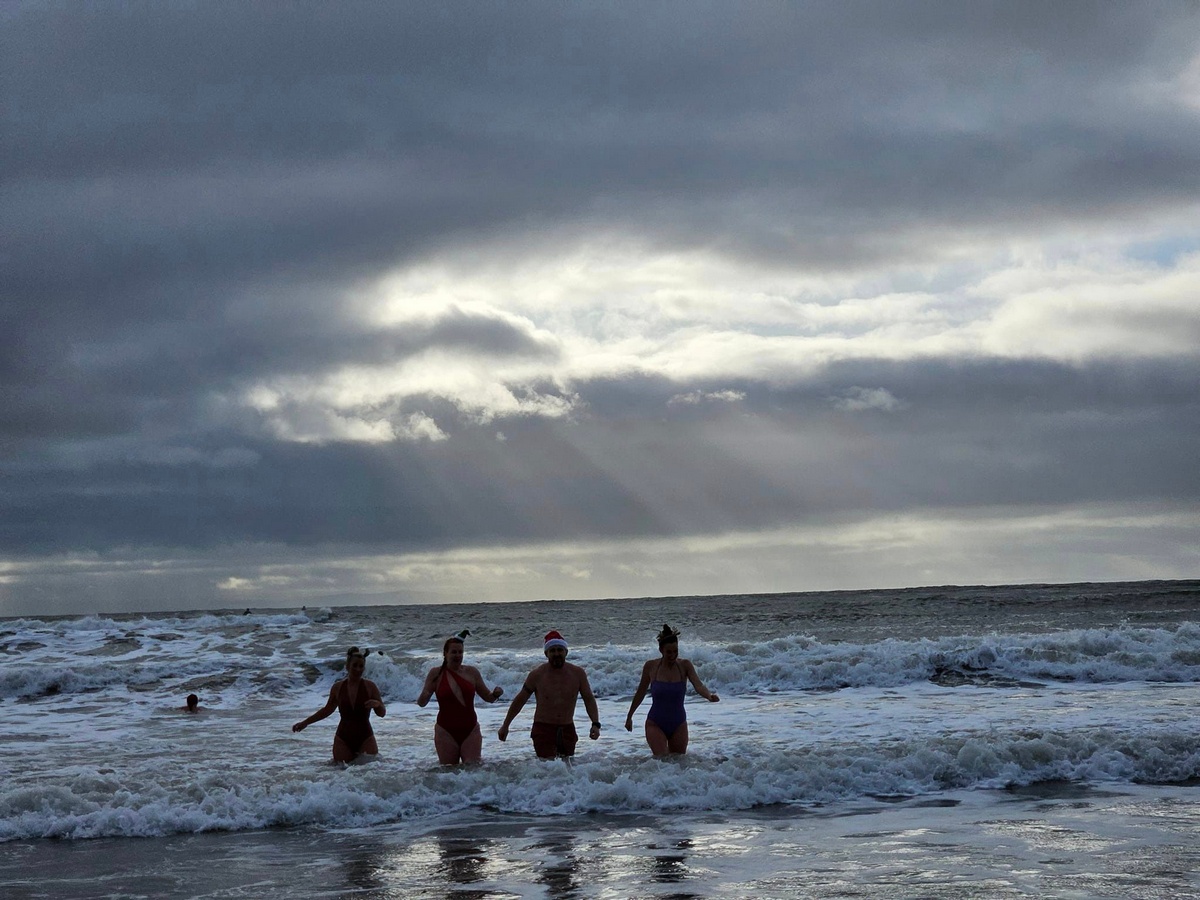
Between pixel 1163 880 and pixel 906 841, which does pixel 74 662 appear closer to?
pixel 906 841

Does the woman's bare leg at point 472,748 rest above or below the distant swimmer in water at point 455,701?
below

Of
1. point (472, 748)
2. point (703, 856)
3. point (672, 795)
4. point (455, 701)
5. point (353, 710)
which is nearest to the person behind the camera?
point (703, 856)

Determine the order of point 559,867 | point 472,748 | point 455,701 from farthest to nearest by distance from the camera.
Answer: point 472,748
point 455,701
point 559,867

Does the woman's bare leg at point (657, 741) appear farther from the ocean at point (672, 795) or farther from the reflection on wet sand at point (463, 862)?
the reflection on wet sand at point (463, 862)

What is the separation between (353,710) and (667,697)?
4348mm

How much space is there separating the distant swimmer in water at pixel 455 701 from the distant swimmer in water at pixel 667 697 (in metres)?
2.03

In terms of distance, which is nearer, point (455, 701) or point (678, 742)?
point (455, 701)

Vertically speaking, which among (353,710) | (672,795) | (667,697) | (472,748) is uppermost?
(667,697)

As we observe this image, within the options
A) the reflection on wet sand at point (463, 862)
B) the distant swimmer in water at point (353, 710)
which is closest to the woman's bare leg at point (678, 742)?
the reflection on wet sand at point (463, 862)

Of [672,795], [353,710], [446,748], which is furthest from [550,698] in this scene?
[353,710]

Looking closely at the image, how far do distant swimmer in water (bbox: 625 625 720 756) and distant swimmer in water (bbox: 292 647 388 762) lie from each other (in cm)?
360

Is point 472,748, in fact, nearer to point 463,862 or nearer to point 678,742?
point 678,742

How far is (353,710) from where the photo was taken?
13.9 meters

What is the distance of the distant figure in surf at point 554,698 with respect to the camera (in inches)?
514
